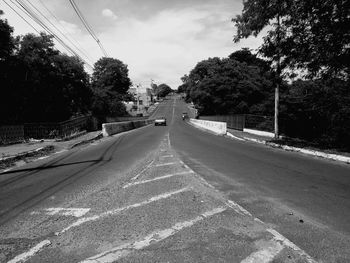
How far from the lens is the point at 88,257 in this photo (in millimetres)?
4098

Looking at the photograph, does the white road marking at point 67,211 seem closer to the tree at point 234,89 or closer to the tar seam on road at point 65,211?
the tar seam on road at point 65,211

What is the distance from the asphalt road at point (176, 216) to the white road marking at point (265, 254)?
1cm

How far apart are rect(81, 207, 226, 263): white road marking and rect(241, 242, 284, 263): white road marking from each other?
128 cm

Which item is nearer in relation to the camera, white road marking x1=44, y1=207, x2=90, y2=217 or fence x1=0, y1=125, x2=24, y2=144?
white road marking x1=44, y1=207, x2=90, y2=217

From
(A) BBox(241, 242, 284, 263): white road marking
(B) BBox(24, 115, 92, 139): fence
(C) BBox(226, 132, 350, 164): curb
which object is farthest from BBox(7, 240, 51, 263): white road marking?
(B) BBox(24, 115, 92, 139): fence

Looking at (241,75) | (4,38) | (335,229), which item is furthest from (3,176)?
(241,75)

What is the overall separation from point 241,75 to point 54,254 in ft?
201

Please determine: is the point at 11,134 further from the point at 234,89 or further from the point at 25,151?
the point at 234,89

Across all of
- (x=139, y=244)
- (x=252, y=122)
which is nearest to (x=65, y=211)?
(x=139, y=244)

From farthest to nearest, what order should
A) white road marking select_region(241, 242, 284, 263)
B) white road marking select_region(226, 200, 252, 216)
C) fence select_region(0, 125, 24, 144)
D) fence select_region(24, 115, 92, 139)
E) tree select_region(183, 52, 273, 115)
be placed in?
tree select_region(183, 52, 273, 115) < fence select_region(24, 115, 92, 139) < fence select_region(0, 125, 24, 144) < white road marking select_region(226, 200, 252, 216) < white road marking select_region(241, 242, 284, 263)

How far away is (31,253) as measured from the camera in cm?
426

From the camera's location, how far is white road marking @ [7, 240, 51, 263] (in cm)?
409

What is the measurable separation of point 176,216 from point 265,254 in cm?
189

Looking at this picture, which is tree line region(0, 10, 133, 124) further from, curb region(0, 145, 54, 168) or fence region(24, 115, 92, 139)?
curb region(0, 145, 54, 168)
